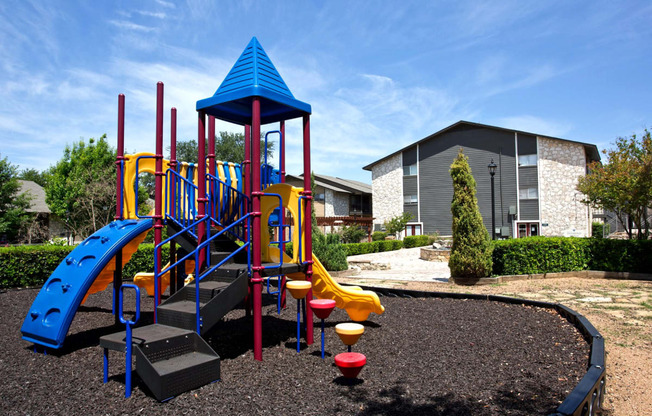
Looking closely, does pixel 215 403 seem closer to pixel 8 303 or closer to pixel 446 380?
pixel 446 380

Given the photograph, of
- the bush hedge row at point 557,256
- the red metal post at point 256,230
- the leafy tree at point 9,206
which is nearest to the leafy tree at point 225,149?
the leafy tree at point 9,206

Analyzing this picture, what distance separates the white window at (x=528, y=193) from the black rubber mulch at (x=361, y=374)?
26.3 m

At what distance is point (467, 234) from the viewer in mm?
12109

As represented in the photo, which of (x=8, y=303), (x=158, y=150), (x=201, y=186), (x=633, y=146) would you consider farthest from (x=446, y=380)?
(x=633, y=146)

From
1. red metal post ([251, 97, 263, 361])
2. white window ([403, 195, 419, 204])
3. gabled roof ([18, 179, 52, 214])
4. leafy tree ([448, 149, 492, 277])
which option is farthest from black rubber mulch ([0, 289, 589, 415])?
gabled roof ([18, 179, 52, 214])

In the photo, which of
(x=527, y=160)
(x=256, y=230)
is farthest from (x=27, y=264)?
(x=527, y=160)

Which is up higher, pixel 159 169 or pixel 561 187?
pixel 561 187

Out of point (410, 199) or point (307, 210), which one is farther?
point (410, 199)

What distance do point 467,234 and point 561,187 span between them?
72.6 ft

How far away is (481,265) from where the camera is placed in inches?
473

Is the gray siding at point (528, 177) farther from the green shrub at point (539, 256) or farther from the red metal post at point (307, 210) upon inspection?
the red metal post at point (307, 210)

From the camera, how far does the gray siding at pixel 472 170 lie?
31734mm

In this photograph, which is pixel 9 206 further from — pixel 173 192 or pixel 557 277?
pixel 557 277

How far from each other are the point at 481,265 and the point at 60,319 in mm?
10176
